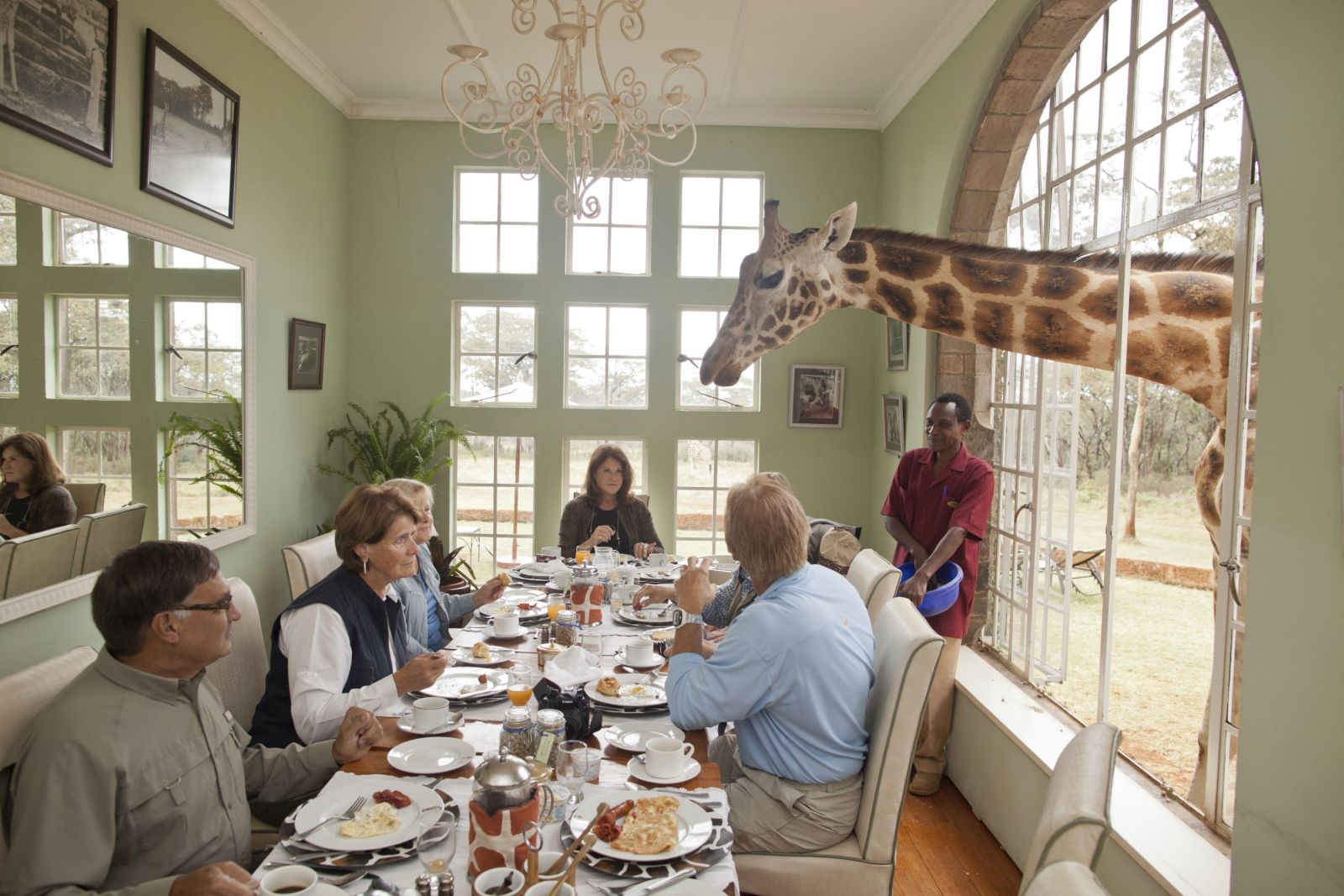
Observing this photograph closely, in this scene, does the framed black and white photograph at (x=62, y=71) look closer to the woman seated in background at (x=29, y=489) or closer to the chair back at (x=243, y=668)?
the woman seated in background at (x=29, y=489)

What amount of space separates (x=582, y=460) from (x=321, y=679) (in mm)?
3915

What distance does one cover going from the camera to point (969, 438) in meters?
4.27

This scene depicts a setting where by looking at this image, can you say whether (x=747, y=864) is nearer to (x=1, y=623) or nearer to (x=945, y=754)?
(x=945, y=754)

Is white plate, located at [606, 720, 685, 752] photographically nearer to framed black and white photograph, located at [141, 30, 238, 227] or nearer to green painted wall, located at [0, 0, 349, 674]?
green painted wall, located at [0, 0, 349, 674]

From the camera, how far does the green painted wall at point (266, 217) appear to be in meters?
3.14

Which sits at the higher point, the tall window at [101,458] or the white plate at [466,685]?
the tall window at [101,458]

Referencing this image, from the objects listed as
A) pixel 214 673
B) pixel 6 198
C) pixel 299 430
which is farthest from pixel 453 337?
pixel 214 673

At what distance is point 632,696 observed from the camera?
7.62 ft

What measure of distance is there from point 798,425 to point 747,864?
4.02m

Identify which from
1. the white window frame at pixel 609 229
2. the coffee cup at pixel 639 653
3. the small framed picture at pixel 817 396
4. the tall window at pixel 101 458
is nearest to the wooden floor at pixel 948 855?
the coffee cup at pixel 639 653

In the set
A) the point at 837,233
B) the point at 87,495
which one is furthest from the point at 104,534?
the point at 837,233

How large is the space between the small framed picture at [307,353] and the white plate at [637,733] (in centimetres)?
369

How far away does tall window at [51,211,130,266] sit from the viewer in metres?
3.02

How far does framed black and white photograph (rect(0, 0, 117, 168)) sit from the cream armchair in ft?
10.5
